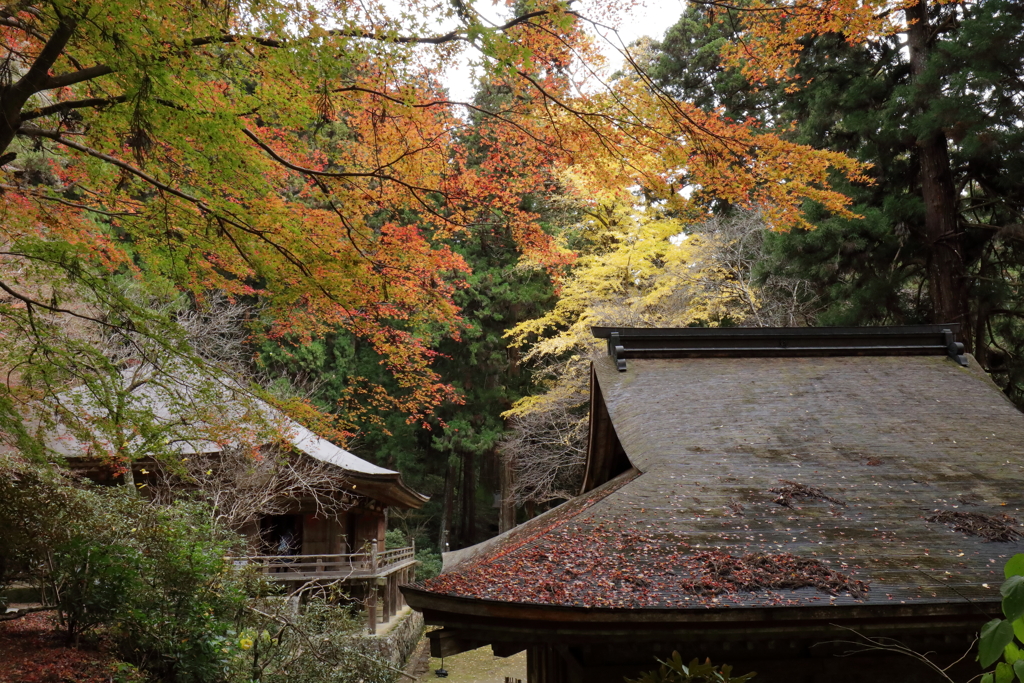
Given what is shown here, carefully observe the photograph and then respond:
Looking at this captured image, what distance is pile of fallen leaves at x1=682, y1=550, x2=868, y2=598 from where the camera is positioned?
141 inches

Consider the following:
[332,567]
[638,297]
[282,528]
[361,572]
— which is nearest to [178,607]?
[361,572]

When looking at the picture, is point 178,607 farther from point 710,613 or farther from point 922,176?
point 922,176

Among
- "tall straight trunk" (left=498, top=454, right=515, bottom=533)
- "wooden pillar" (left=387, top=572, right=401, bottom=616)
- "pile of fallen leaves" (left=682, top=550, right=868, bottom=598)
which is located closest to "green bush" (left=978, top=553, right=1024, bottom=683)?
"pile of fallen leaves" (left=682, top=550, right=868, bottom=598)

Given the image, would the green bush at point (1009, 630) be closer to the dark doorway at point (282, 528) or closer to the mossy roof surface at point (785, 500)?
the mossy roof surface at point (785, 500)

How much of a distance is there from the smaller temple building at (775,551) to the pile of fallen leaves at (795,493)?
14 mm

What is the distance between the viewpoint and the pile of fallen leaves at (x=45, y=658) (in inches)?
230

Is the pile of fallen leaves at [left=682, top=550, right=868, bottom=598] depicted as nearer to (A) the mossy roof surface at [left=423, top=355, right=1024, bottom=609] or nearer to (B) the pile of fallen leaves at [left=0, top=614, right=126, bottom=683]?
(A) the mossy roof surface at [left=423, top=355, right=1024, bottom=609]

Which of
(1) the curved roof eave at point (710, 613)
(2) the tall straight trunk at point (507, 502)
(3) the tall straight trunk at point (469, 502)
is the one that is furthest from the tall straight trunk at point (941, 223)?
(3) the tall straight trunk at point (469, 502)

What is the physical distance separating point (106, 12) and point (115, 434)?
3.88 m

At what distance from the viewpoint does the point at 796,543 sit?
3.96m

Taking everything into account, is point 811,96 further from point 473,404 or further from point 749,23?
point 473,404

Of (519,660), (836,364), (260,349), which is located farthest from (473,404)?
(836,364)

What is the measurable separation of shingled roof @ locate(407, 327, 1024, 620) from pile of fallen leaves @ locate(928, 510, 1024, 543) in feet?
0.04

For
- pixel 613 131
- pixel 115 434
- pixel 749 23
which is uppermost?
pixel 749 23
